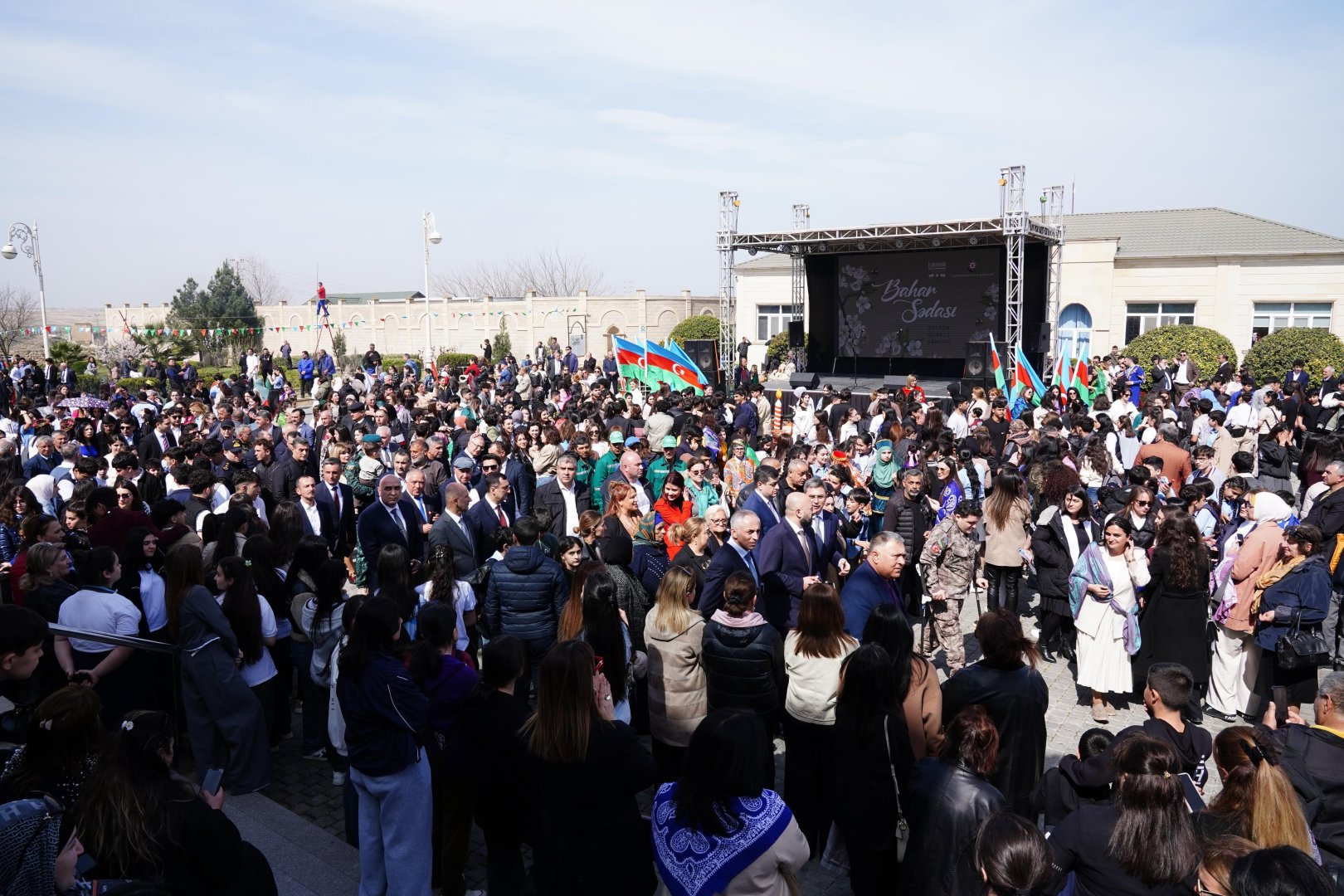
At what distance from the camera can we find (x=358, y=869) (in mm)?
4570

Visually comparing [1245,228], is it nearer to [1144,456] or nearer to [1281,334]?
[1281,334]

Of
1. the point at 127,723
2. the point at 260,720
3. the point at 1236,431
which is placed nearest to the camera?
the point at 127,723

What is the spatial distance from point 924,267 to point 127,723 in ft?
86.2

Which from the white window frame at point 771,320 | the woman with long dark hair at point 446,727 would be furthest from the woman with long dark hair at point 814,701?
the white window frame at point 771,320

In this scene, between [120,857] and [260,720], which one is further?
[260,720]

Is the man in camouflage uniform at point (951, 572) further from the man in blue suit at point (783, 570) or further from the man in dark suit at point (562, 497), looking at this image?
the man in dark suit at point (562, 497)

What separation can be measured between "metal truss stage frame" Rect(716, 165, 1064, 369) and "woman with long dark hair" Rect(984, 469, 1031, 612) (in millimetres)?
13024

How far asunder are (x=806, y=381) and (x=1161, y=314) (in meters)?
13.0

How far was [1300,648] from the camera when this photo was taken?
18.1 ft

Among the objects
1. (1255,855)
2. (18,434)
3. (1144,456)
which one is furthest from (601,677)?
(18,434)

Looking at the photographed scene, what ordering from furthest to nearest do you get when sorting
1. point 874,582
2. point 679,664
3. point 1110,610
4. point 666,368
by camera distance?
point 666,368, point 1110,610, point 874,582, point 679,664

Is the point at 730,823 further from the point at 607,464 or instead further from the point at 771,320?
the point at 771,320

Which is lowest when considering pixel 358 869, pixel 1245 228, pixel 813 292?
pixel 358 869

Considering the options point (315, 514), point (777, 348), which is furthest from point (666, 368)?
point (777, 348)
